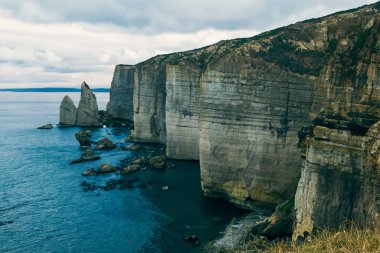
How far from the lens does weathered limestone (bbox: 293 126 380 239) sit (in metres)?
22.0

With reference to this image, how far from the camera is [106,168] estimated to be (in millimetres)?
56750

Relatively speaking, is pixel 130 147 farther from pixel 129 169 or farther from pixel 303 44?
pixel 303 44

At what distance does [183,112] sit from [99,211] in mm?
24225

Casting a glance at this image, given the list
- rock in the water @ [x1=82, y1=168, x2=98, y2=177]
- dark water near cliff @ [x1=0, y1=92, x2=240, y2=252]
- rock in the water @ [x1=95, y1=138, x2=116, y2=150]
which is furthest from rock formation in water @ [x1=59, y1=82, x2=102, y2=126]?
rock in the water @ [x1=82, y1=168, x2=98, y2=177]

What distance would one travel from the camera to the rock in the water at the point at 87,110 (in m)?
101

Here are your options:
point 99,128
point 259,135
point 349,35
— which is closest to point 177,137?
point 259,135

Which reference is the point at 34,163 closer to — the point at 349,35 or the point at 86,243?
the point at 86,243

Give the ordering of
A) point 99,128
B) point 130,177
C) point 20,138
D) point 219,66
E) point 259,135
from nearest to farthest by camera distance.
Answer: point 259,135 < point 219,66 < point 130,177 < point 20,138 < point 99,128

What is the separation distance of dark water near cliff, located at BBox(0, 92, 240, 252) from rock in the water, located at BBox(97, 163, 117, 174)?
7.30 ft

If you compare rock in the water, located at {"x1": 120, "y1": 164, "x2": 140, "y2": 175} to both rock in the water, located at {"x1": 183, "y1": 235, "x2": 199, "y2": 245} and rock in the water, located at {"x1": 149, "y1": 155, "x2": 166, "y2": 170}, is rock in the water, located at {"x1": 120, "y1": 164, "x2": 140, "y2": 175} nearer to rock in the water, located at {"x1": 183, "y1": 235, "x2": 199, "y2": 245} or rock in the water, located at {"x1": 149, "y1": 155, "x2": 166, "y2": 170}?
rock in the water, located at {"x1": 149, "y1": 155, "x2": 166, "y2": 170}

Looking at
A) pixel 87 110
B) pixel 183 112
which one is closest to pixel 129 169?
pixel 183 112

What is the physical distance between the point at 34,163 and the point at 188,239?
1591 inches

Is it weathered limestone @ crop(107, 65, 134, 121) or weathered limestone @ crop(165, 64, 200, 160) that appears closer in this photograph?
weathered limestone @ crop(165, 64, 200, 160)

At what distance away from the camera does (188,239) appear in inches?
1272
